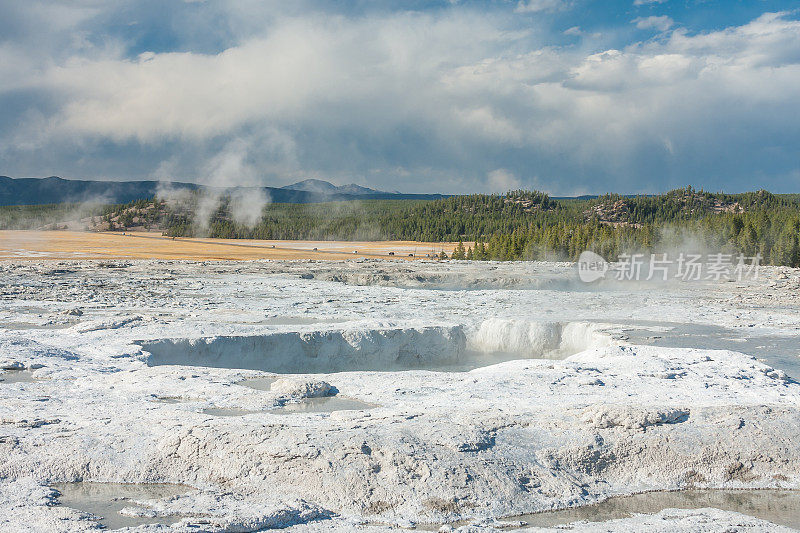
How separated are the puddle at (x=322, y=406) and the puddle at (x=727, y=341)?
6749mm

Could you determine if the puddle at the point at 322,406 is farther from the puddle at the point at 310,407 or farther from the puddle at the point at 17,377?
the puddle at the point at 17,377

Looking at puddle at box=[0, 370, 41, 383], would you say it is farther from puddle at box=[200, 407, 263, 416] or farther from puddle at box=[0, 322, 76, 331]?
puddle at box=[0, 322, 76, 331]

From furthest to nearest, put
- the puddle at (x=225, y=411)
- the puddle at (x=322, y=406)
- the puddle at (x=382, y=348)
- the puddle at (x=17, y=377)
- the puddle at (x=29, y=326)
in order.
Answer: the puddle at (x=29, y=326) → the puddle at (x=382, y=348) → the puddle at (x=17, y=377) → the puddle at (x=322, y=406) → the puddle at (x=225, y=411)

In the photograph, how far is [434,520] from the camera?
5.55 meters

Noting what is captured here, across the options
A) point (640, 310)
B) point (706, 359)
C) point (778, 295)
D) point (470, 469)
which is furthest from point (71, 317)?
Answer: point (778, 295)

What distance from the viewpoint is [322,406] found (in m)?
8.22

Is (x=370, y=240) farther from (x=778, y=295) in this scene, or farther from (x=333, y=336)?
(x=333, y=336)

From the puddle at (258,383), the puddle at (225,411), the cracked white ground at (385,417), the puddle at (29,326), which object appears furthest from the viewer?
the puddle at (29,326)

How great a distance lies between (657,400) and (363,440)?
4.21 meters

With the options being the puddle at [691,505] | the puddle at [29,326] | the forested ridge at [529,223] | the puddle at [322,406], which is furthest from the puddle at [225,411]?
the forested ridge at [529,223]

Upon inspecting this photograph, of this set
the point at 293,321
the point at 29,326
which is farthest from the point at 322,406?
the point at 29,326

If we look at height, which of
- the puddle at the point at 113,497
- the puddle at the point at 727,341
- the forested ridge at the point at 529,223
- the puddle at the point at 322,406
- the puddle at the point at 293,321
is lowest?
the puddle at the point at 113,497

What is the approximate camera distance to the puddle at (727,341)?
11.5m

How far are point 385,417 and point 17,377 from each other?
552cm
